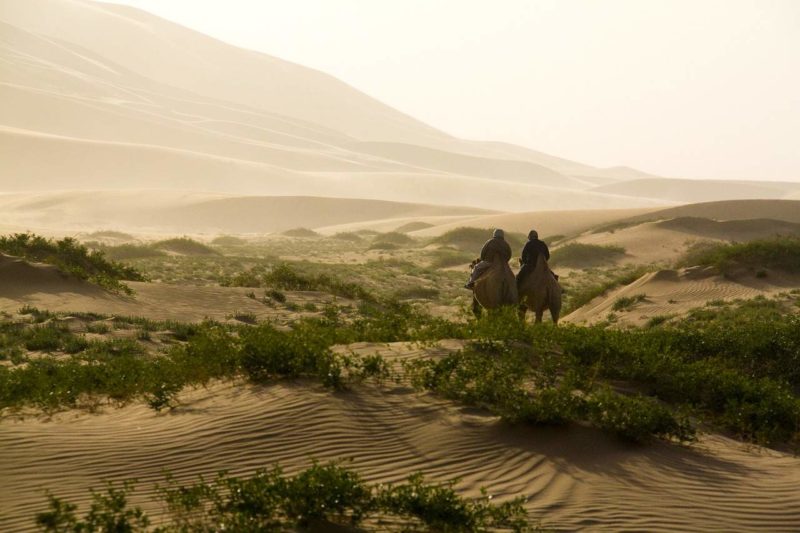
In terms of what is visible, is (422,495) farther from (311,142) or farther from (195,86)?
(195,86)

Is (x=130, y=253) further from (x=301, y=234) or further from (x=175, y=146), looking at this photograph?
(x=175, y=146)

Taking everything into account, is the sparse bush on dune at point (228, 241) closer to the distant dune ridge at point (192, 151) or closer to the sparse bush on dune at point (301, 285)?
the sparse bush on dune at point (301, 285)

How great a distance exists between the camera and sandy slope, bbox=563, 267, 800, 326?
806 inches

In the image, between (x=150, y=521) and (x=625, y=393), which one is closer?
(x=150, y=521)

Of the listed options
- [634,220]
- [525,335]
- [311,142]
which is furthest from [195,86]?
[525,335]

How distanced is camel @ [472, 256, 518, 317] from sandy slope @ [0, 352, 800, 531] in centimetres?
484

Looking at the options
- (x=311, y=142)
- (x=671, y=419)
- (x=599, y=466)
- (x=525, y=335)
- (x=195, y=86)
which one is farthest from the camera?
(x=195, y=86)

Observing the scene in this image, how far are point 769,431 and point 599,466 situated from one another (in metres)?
2.68

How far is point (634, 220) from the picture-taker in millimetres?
47500

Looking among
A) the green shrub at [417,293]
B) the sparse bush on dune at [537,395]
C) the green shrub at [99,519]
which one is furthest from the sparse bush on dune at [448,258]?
the green shrub at [99,519]

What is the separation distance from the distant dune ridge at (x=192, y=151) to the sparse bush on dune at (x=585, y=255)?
197 feet

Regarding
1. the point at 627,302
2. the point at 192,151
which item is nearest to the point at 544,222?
the point at 627,302

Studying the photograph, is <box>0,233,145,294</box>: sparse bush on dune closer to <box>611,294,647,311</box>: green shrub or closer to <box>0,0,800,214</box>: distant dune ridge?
<box>611,294,647,311</box>: green shrub

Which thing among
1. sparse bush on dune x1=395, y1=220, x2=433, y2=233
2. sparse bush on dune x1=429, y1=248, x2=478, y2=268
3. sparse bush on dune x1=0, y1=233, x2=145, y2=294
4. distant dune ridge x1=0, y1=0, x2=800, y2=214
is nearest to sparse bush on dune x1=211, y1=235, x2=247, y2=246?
sparse bush on dune x1=395, y1=220, x2=433, y2=233
